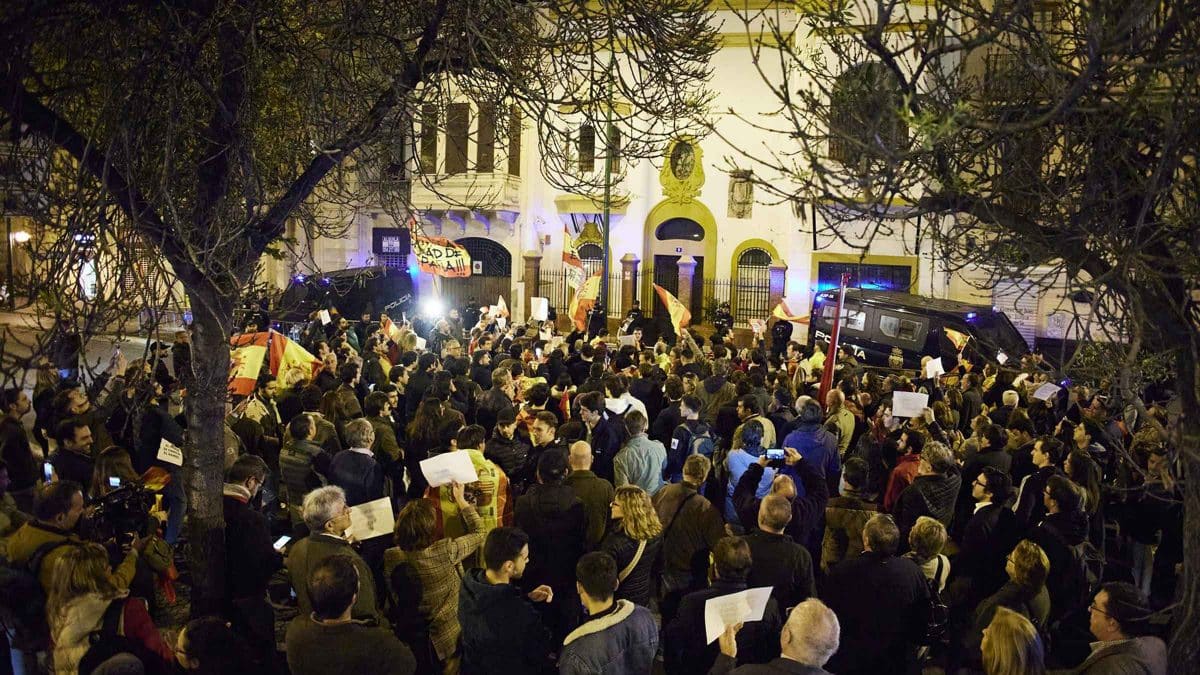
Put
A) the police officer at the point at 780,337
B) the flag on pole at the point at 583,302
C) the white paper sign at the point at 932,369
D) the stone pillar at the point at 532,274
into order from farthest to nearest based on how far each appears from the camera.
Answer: the stone pillar at the point at 532,274, the police officer at the point at 780,337, the flag on pole at the point at 583,302, the white paper sign at the point at 932,369

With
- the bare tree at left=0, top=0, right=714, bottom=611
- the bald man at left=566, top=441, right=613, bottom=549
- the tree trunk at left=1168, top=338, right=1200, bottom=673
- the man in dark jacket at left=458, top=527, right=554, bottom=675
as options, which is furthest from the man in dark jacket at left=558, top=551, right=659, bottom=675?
the bare tree at left=0, top=0, right=714, bottom=611

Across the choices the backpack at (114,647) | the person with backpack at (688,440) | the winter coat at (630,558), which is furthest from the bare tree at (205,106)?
the person with backpack at (688,440)

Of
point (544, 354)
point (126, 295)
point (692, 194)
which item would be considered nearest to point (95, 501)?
point (126, 295)

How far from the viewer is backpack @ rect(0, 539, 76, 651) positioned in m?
4.58

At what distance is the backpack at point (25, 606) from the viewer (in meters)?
4.58

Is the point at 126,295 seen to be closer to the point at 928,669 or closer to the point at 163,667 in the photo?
the point at 163,667

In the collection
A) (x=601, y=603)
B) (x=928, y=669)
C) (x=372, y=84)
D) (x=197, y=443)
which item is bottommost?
(x=928, y=669)

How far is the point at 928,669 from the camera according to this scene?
6.68m

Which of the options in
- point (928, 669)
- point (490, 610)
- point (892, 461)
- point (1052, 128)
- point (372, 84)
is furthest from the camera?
point (892, 461)

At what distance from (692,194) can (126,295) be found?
23.5 meters

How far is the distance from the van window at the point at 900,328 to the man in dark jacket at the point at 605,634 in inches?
591

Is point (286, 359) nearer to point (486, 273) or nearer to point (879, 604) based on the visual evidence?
point (879, 604)

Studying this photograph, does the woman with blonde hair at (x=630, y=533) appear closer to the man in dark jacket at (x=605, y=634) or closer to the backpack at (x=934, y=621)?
the man in dark jacket at (x=605, y=634)

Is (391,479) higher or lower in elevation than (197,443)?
lower
